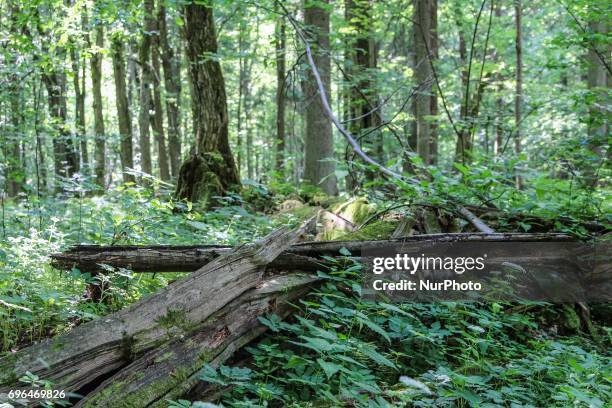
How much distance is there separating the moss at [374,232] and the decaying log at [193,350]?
37.2 inches

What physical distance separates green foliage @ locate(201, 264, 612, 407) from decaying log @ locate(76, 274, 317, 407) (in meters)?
0.12

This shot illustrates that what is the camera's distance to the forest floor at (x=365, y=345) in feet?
9.43

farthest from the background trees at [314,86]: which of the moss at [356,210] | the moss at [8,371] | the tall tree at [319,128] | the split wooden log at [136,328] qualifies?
the moss at [8,371]

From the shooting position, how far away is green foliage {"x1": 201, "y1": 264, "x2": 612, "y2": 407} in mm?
2814

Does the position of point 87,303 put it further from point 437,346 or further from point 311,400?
point 437,346

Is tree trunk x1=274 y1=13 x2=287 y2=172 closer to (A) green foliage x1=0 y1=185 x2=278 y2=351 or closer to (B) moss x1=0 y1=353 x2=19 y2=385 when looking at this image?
(A) green foliage x1=0 y1=185 x2=278 y2=351

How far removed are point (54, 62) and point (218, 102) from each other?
268 cm

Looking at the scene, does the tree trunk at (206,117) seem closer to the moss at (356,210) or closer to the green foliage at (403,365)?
the moss at (356,210)

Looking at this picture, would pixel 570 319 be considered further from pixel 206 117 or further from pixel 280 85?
pixel 280 85

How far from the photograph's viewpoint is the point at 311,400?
295 centimetres

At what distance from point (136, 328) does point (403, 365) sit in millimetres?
1824

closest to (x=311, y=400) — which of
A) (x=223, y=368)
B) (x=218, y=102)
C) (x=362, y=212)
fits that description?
(x=223, y=368)

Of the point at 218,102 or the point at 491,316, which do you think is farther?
the point at 218,102

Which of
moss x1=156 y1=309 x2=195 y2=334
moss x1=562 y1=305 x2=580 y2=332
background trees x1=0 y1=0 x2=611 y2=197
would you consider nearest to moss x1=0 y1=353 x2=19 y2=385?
moss x1=156 y1=309 x2=195 y2=334
